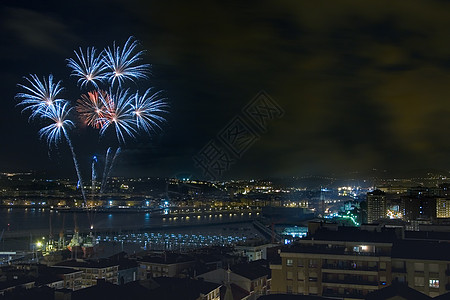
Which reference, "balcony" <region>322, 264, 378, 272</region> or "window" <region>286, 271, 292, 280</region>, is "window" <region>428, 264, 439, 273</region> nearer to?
"balcony" <region>322, 264, 378, 272</region>

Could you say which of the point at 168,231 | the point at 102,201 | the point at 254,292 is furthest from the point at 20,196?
the point at 254,292

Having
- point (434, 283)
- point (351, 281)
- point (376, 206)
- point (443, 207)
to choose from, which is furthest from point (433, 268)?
point (376, 206)

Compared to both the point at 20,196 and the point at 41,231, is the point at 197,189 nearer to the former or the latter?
the point at 20,196

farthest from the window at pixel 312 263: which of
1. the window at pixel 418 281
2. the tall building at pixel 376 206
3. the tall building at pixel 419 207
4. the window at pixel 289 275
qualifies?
the tall building at pixel 376 206

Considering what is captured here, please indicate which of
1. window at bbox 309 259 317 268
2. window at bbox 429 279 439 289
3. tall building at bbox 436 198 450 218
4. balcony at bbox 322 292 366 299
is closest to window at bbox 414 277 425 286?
window at bbox 429 279 439 289

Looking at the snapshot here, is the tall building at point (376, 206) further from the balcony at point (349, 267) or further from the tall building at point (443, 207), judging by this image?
the balcony at point (349, 267)

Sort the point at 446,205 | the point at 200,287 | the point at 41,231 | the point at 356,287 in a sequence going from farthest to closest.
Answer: the point at 41,231 → the point at 446,205 → the point at 200,287 → the point at 356,287

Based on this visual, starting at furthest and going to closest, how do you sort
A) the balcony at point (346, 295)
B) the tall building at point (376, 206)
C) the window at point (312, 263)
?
the tall building at point (376, 206) → the window at point (312, 263) → the balcony at point (346, 295)

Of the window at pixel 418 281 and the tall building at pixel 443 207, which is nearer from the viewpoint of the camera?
the window at pixel 418 281

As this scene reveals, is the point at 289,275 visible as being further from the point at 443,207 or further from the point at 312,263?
the point at 443,207

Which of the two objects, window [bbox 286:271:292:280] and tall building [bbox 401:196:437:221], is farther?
tall building [bbox 401:196:437:221]

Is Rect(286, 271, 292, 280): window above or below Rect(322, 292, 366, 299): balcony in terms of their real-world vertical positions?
above
